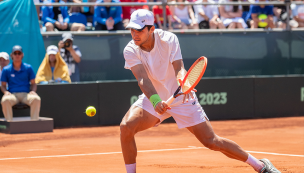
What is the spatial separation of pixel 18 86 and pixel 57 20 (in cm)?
234

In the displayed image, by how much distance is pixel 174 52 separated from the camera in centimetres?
450

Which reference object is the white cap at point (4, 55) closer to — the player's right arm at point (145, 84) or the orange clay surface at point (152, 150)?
the orange clay surface at point (152, 150)

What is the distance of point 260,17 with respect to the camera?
1167 cm

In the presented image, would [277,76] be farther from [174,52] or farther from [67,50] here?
[174,52]

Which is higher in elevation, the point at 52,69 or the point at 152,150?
the point at 52,69

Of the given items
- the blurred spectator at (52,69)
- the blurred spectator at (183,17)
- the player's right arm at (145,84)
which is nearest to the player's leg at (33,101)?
the blurred spectator at (52,69)

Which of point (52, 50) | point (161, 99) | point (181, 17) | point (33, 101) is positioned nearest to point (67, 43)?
point (52, 50)

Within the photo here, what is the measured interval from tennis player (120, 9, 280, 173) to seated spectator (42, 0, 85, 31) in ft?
20.4

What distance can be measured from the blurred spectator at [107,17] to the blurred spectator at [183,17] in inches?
60.1

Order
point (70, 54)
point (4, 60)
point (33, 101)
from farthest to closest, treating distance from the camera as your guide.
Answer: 1. point (70, 54)
2. point (4, 60)
3. point (33, 101)

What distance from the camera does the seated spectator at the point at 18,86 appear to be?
885 centimetres

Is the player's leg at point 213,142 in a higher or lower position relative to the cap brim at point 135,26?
lower

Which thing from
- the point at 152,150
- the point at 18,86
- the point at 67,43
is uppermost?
the point at 67,43

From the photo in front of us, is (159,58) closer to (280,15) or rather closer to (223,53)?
(223,53)
